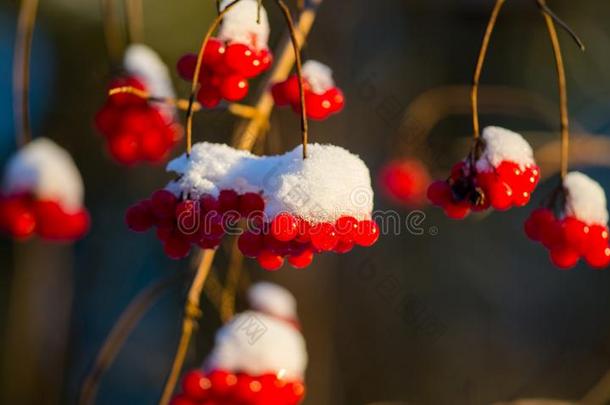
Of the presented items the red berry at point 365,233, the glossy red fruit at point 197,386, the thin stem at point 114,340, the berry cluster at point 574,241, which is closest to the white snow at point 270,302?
the thin stem at point 114,340

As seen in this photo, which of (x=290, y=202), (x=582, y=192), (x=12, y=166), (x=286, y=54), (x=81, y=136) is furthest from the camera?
(x=81, y=136)

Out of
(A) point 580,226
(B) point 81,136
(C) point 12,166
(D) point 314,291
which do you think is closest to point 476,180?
(A) point 580,226

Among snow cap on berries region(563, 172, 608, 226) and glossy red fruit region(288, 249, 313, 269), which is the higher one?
snow cap on berries region(563, 172, 608, 226)

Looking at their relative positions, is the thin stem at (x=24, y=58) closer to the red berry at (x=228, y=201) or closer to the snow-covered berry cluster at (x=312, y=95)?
the snow-covered berry cluster at (x=312, y=95)

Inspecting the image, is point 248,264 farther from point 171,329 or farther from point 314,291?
point 171,329

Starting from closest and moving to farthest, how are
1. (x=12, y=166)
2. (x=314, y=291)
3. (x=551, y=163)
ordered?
(x=12, y=166), (x=551, y=163), (x=314, y=291)

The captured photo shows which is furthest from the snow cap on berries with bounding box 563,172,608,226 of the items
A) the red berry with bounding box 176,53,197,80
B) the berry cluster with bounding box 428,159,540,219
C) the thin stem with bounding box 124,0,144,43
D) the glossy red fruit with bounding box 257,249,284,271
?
the thin stem with bounding box 124,0,144,43

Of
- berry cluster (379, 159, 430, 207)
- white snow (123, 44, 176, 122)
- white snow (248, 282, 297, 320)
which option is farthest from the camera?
berry cluster (379, 159, 430, 207)

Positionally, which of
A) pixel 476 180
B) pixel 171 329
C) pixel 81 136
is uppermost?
pixel 476 180

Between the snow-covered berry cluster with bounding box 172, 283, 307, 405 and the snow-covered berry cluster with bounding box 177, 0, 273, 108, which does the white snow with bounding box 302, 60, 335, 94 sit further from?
the snow-covered berry cluster with bounding box 172, 283, 307, 405
